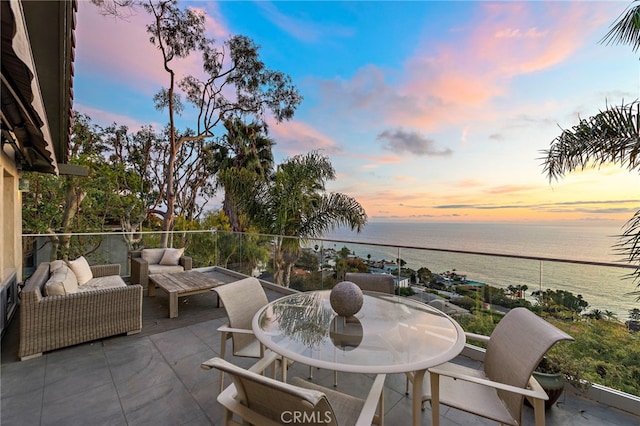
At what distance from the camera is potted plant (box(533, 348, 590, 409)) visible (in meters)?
2.21

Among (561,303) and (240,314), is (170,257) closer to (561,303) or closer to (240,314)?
(240,314)

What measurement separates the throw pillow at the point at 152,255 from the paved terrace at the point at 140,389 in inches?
108

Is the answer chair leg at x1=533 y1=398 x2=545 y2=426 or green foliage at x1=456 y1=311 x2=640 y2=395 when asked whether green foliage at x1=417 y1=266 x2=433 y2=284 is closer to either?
green foliage at x1=456 y1=311 x2=640 y2=395

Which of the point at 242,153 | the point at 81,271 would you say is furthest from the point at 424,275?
the point at 242,153

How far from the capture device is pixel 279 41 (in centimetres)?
887

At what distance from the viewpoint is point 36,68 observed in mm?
2717

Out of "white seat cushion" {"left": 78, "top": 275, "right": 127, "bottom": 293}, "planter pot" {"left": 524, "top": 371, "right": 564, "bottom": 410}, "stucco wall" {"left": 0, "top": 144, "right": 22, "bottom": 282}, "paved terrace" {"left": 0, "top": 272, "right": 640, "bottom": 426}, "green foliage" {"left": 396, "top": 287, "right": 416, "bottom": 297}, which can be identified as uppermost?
"stucco wall" {"left": 0, "top": 144, "right": 22, "bottom": 282}

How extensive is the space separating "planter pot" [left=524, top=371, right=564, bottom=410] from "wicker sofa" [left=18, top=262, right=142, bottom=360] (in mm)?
4482

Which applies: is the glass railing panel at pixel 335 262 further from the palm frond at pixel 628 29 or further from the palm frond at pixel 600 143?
the palm frond at pixel 628 29

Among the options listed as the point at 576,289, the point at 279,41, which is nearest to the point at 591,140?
→ the point at 576,289

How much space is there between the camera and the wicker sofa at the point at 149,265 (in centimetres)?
559

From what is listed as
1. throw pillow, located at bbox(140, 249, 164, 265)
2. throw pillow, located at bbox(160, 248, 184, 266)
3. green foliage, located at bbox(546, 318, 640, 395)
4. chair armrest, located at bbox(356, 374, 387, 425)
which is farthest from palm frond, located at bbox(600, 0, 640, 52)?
throw pillow, located at bbox(140, 249, 164, 265)

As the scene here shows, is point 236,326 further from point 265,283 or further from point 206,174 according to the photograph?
point 206,174

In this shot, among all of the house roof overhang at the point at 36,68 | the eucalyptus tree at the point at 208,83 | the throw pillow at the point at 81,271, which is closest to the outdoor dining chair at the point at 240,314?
the house roof overhang at the point at 36,68
